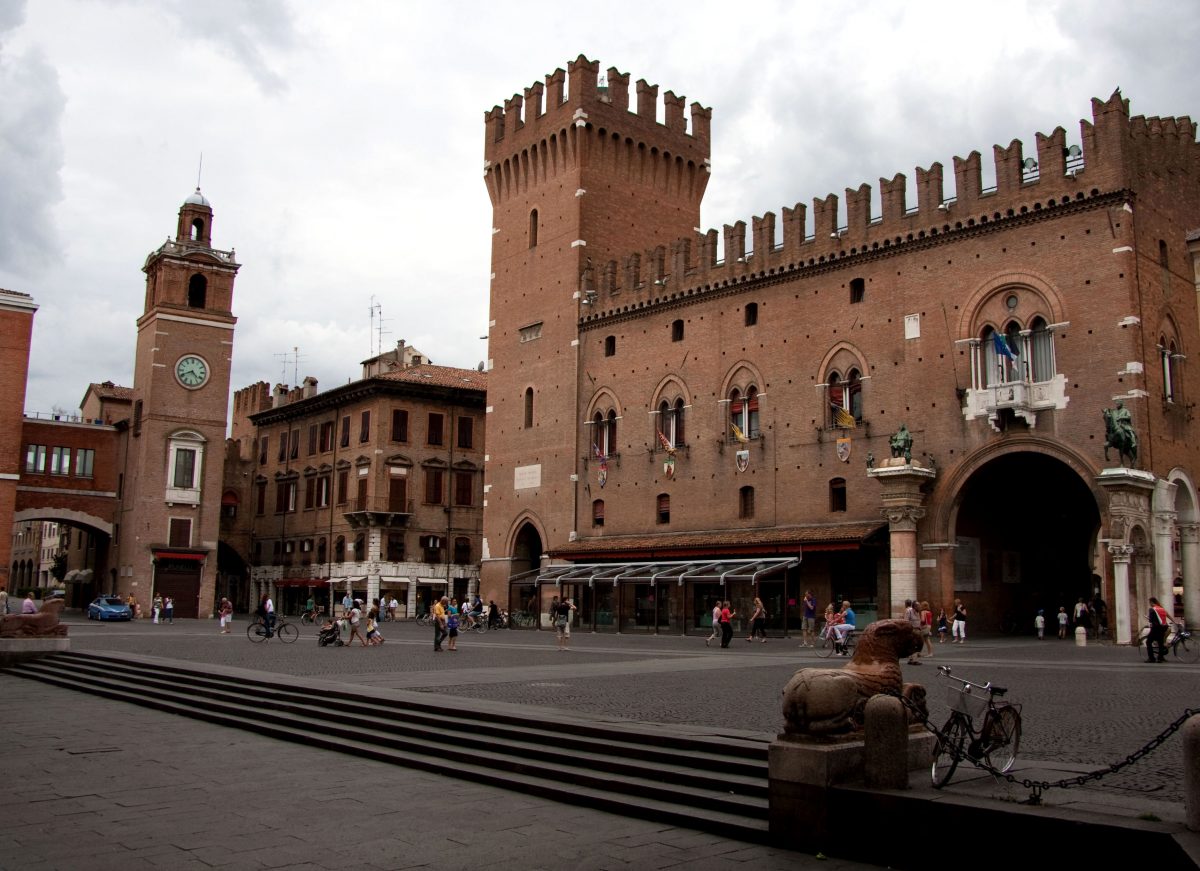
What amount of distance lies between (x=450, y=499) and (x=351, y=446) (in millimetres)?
5512

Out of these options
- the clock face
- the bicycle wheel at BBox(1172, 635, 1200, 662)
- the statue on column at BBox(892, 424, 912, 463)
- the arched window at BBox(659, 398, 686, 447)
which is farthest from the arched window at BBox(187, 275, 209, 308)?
the bicycle wheel at BBox(1172, 635, 1200, 662)

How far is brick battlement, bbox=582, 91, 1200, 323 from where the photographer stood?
29.1 m

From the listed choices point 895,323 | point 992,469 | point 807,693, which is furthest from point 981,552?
point 807,693

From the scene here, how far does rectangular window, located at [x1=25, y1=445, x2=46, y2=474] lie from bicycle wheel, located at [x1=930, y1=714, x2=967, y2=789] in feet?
173

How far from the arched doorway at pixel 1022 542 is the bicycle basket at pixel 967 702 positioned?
2359 centimetres

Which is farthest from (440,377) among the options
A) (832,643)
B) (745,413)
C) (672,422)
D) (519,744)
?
(519,744)

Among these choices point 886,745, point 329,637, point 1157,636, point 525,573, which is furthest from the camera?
point 525,573

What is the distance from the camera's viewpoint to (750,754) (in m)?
9.64

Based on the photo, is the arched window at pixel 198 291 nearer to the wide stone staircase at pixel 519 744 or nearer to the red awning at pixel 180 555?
the red awning at pixel 180 555

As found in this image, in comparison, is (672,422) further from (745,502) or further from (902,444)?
Answer: (902,444)

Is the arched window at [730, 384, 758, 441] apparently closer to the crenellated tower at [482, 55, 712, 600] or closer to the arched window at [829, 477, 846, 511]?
the arched window at [829, 477, 846, 511]

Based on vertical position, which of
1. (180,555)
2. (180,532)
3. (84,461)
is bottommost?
(180,555)

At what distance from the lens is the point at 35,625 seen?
23141 millimetres

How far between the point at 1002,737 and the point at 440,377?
49734 millimetres
